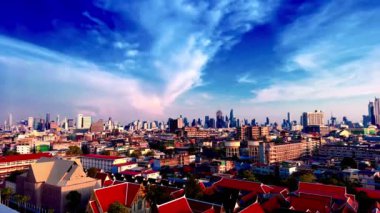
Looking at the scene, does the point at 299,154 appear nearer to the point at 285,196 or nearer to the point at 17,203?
the point at 285,196

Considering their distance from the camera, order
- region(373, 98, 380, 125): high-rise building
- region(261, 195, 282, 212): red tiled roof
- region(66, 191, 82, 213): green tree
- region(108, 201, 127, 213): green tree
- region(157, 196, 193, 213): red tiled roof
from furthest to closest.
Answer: region(373, 98, 380, 125): high-rise building → region(66, 191, 82, 213): green tree → region(261, 195, 282, 212): red tiled roof → region(108, 201, 127, 213): green tree → region(157, 196, 193, 213): red tiled roof

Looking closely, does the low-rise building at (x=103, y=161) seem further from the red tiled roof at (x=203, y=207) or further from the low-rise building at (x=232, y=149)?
the red tiled roof at (x=203, y=207)

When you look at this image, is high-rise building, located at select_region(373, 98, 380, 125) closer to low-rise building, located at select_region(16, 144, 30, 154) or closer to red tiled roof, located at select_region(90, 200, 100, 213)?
low-rise building, located at select_region(16, 144, 30, 154)

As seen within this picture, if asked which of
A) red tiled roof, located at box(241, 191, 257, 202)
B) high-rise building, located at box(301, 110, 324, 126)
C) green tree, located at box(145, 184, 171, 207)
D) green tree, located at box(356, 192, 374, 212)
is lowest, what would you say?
green tree, located at box(356, 192, 374, 212)

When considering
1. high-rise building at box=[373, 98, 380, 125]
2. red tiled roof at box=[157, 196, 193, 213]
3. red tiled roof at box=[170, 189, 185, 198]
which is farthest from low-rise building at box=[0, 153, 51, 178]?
high-rise building at box=[373, 98, 380, 125]

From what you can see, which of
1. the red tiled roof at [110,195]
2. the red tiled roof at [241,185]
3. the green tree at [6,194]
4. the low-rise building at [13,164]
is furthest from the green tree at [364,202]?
the low-rise building at [13,164]

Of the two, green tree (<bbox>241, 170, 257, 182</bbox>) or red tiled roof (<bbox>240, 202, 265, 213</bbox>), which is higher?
red tiled roof (<bbox>240, 202, 265, 213</bbox>)
